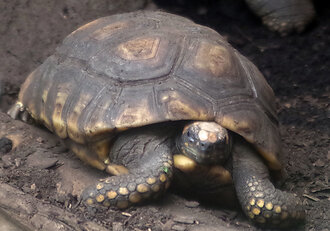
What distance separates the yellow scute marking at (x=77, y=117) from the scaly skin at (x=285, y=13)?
302 cm

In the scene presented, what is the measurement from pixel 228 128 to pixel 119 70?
874 mm

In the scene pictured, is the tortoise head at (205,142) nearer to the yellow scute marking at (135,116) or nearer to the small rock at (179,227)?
the yellow scute marking at (135,116)

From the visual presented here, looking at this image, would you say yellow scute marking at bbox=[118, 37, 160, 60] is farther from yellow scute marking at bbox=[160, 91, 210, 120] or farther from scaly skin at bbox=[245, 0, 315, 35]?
scaly skin at bbox=[245, 0, 315, 35]

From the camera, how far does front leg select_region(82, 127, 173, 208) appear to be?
2.71 m

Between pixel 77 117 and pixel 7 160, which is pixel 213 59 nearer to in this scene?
pixel 77 117

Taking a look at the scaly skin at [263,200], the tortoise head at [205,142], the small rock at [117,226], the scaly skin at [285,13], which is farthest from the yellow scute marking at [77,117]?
the scaly skin at [285,13]

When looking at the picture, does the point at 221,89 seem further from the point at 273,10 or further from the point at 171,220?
the point at 273,10

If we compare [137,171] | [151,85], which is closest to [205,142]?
[137,171]

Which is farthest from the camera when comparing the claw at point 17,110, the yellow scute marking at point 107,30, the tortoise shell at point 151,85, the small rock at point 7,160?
the claw at point 17,110

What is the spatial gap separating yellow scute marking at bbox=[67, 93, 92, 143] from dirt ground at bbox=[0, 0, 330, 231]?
0.87 ft

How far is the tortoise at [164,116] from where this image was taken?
2.84 meters

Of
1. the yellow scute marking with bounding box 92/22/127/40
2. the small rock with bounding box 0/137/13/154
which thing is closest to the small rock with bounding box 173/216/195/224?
the small rock with bounding box 0/137/13/154

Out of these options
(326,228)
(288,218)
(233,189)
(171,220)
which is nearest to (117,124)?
(171,220)

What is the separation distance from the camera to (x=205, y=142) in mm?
2771
